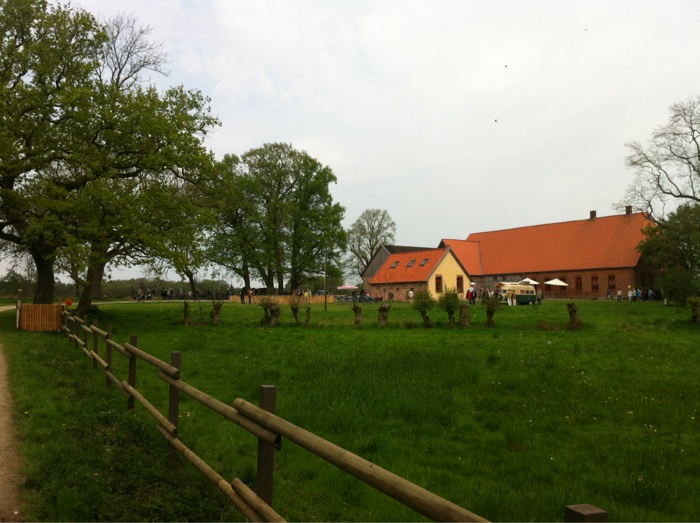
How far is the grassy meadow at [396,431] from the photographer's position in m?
4.98

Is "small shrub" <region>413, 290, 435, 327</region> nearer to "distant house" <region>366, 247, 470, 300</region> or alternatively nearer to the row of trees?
the row of trees

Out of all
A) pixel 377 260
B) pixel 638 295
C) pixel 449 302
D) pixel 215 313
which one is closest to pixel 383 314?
pixel 449 302

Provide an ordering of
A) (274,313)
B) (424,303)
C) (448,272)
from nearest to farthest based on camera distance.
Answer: (424,303) < (274,313) < (448,272)

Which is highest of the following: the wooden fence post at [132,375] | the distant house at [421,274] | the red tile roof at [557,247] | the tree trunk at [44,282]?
the red tile roof at [557,247]

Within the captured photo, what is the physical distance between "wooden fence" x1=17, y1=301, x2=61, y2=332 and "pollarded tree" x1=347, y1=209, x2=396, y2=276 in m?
63.0

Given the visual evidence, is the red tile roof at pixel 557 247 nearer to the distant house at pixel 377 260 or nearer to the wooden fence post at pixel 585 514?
the distant house at pixel 377 260

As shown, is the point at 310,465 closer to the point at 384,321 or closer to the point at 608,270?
the point at 384,321

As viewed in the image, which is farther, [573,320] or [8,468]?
[573,320]

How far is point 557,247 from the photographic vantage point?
204ft

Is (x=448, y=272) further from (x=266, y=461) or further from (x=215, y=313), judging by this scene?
(x=266, y=461)

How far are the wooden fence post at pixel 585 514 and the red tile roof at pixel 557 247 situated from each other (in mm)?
58925

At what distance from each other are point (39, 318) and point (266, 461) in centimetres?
1873

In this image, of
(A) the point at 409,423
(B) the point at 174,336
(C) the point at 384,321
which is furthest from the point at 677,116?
(A) the point at 409,423

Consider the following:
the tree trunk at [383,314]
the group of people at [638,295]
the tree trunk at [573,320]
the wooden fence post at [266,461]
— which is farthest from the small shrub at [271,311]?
the group of people at [638,295]
